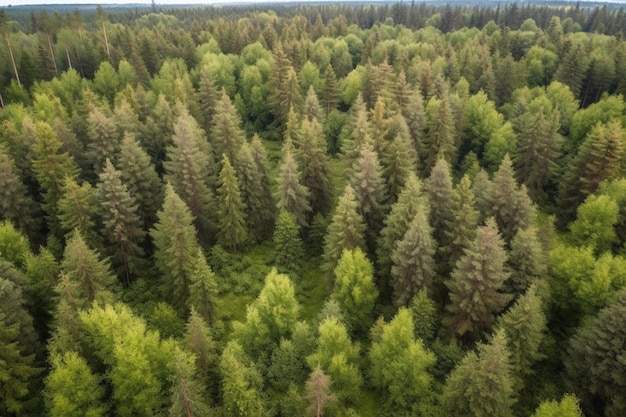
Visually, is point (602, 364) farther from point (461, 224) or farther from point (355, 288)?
point (355, 288)

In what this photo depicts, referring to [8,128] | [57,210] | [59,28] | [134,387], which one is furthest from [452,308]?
[59,28]

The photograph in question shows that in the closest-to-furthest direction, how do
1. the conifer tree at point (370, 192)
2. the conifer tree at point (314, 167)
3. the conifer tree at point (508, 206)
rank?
the conifer tree at point (508, 206), the conifer tree at point (370, 192), the conifer tree at point (314, 167)

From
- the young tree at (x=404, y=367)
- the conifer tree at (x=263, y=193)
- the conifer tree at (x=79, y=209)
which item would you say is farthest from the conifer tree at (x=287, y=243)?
the conifer tree at (x=79, y=209)

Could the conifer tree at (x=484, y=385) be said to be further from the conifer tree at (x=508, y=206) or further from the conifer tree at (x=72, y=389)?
the conifer tree at (x=72, y=389)

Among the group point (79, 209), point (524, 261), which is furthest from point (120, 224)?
point (524, 261)

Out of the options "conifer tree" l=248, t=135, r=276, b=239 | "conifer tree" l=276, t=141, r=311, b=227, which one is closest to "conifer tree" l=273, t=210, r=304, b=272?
"conifer tree" l=276, t=141, r=311, b=227

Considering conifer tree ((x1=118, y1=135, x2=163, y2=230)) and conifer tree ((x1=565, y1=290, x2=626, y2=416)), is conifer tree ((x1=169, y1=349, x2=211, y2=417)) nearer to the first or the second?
conifer tree ((x1=118, y1=135, x2=163, y2=230))
